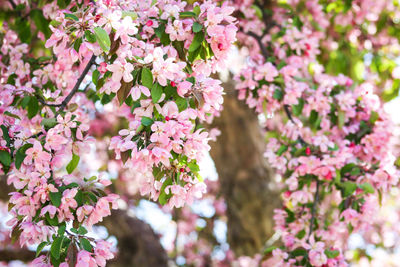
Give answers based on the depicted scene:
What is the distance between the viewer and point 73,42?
1615 mm

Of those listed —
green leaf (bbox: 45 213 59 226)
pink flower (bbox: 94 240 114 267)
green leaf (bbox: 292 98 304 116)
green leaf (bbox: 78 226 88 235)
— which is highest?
green leaf (bbox: 292 98 304 116)

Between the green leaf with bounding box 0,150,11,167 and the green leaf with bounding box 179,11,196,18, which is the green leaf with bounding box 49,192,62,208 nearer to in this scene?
the green leaf with bounding box 0,150,11,167

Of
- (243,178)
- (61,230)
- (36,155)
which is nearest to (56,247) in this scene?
(61,230)

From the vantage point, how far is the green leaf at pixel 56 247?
1.45m

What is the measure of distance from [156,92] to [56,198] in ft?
1.73

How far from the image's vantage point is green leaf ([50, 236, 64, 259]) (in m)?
1.45

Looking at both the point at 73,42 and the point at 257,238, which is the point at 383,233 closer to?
the point at 257,238

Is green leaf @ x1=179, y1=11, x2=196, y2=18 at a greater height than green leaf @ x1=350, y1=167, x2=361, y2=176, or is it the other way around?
green leaf @ x1=179, y1=11, x2=196, y2=18

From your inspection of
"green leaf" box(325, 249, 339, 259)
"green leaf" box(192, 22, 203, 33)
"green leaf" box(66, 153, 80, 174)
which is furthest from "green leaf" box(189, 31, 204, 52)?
"green leaf" box(325, 249, 339, 259)

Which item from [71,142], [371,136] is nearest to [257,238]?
[371,136]

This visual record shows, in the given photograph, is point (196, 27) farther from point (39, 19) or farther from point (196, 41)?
point (39, 19)

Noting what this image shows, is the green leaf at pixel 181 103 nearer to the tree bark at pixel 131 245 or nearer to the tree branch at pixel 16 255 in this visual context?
the tree bark at pixel 131 245

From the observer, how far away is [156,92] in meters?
1.49

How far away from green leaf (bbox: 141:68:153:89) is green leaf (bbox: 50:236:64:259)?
59 centimetres
